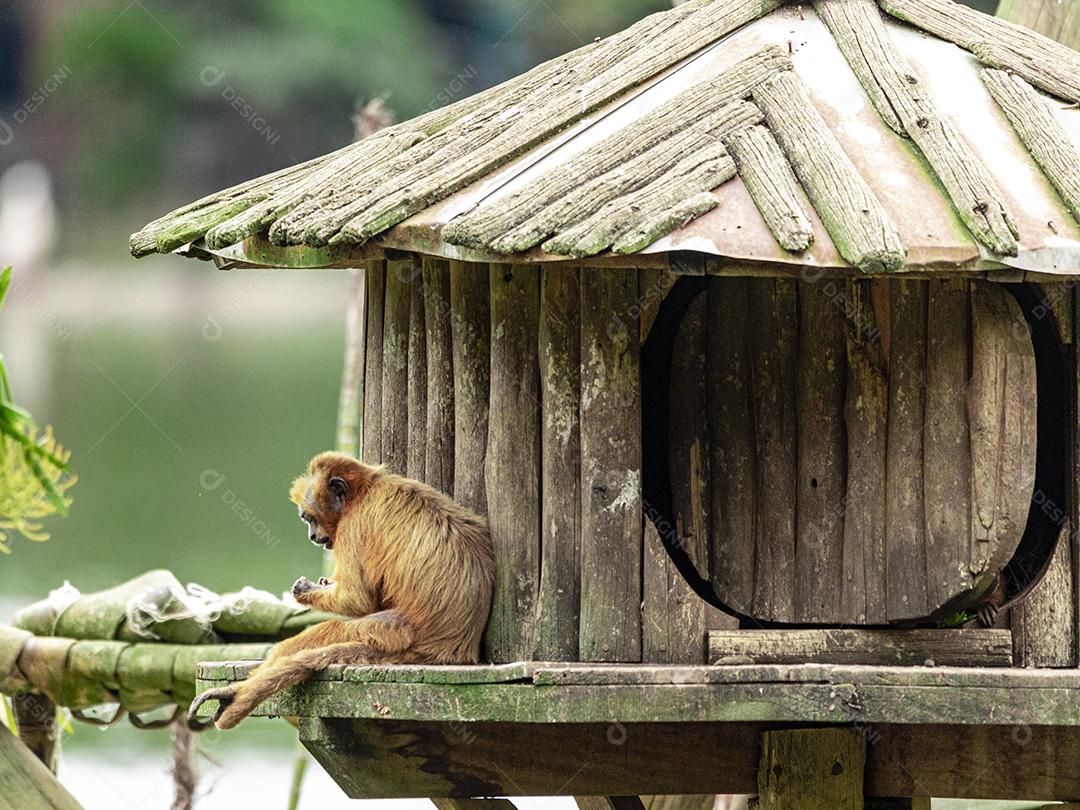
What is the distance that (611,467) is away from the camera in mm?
6059

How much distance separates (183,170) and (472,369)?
36.0 metres

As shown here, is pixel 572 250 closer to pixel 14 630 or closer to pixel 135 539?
pixel 14 630

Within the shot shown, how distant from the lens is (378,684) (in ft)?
19.2

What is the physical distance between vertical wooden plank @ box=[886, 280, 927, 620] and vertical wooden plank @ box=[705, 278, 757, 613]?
20.0 inches

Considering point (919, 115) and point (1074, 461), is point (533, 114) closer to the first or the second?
point (919, 115)

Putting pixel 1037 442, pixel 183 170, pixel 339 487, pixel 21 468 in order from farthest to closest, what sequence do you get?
pixel 183 170
pixel 21 468
pixel 339 487
pixel 1037 442

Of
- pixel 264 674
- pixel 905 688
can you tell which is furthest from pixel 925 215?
pixel 264 674

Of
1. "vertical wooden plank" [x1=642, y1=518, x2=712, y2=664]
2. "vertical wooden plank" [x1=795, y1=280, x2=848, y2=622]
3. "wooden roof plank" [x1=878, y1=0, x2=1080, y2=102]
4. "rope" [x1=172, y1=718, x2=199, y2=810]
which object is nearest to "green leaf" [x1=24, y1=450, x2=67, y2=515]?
"vertical wooden plank" [x1=642, y1=518, x2=712, y2=664]

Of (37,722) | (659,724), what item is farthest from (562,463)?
(37,722)

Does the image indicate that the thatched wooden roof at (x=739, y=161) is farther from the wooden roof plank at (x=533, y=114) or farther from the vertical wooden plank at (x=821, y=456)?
the vertical wooden plank at (x=821, y=456)

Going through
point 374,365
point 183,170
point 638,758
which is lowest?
point 638,758

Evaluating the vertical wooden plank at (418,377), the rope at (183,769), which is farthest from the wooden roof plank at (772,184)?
the rope at (183,769)

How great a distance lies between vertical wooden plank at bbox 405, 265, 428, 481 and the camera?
6.73 metres

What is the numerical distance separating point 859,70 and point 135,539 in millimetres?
15650
